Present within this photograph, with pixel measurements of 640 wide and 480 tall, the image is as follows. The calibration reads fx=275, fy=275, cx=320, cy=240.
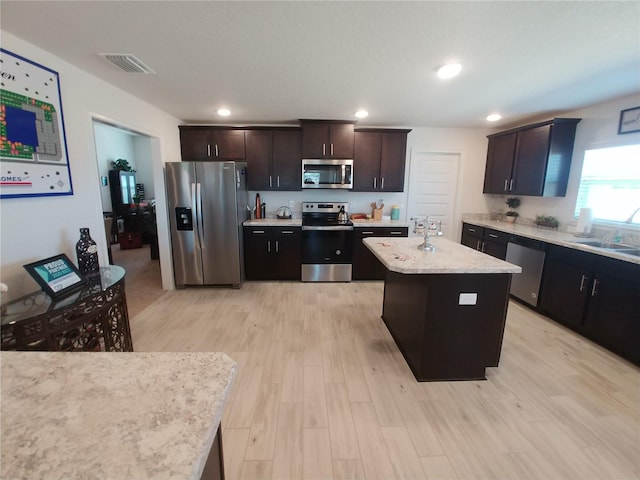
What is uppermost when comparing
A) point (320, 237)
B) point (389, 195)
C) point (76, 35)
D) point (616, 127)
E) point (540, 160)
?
point (76, 35)

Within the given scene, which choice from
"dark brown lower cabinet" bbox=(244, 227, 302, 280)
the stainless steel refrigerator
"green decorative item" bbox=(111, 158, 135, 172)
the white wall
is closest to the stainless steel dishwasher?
"dark brown lower cabinet" bbox=(244, 227, 302, 280)

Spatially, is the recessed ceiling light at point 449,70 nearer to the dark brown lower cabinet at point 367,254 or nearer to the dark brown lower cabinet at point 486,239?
the dark brown lower cabinet at point 367,254

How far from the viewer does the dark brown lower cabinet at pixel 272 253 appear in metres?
4.05

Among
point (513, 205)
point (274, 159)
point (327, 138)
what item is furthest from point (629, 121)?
point (274, 159)

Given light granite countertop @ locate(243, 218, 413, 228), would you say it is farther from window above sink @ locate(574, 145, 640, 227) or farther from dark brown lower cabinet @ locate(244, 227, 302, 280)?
window above sink @ locate(574, 145, 640, 227)

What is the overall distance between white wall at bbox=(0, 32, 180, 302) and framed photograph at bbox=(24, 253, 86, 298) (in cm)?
22

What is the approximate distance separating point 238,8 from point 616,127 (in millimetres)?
3991

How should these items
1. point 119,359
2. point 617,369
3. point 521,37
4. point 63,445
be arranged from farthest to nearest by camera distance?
1. point 617,369
2. point 521,37
3. point 119,359
4. point 63,445

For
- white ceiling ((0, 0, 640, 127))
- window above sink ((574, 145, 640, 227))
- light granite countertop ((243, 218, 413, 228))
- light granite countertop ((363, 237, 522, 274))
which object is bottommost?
light granite countertop ((363, 237, 522, 274))

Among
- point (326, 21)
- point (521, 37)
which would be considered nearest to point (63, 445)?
point (326, 21)

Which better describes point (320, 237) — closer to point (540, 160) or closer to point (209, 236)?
point (209, 236)

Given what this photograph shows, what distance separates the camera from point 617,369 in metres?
2.29

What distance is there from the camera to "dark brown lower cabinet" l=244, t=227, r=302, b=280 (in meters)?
4.05

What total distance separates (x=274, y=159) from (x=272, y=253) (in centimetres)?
144
